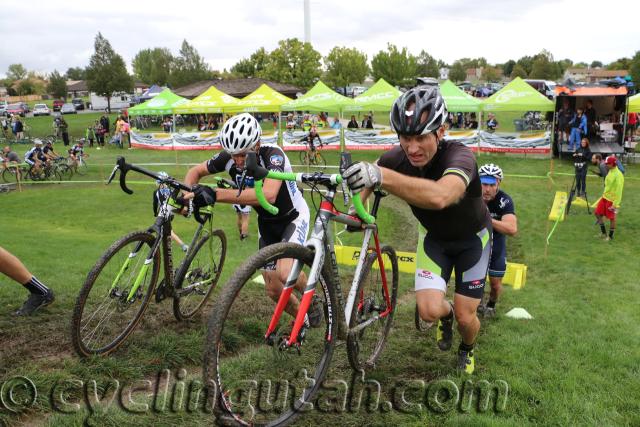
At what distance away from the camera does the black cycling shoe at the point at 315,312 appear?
405 centimetres

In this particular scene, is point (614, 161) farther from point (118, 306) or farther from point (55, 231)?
point (55, 231)

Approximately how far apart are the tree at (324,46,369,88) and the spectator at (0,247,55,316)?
297 ft

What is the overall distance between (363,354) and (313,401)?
112 cm

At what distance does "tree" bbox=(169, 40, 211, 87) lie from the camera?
88500mm

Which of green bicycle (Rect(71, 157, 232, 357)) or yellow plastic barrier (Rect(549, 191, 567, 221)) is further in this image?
yellow plastic barrier (Rect(549, 191, 567, 221))

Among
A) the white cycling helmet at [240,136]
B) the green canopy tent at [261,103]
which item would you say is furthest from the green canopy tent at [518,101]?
the white cycling helmet at [240,136]

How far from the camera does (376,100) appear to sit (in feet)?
96.9

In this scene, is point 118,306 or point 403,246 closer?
point 118,306

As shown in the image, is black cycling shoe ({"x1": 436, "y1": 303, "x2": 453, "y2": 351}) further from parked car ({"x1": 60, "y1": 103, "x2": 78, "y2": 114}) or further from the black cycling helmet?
parked car ({"x1": 60, "y1": 103, "x2": 78, "y2": 114})

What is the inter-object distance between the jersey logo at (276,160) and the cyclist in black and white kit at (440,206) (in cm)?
106

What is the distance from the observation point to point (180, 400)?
4.02 meters

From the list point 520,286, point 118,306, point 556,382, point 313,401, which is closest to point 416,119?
point 313,401

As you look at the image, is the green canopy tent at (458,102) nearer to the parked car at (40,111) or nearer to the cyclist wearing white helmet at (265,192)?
the cyclist wearing white helmet at (265,192)

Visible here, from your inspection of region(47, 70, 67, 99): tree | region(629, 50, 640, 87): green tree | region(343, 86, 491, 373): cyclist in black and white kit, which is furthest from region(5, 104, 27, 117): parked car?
region(629, 50, 640, 87): green tree
